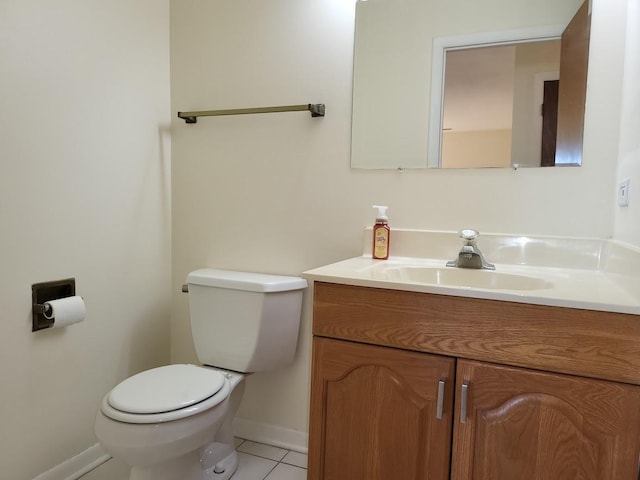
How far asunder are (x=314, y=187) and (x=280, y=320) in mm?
530

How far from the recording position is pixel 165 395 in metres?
1.29

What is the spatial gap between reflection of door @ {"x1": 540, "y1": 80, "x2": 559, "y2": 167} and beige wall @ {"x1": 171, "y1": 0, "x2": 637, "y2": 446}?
0.15 feet

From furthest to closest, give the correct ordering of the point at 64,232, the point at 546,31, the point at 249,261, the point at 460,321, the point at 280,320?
the point at 249,261
the point at 280,320
the point at 64,232
the point at 546,31
the point at 460,321

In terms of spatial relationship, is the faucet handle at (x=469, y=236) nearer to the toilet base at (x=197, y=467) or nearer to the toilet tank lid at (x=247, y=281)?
the toilet tank lid at (x=247, y=281)

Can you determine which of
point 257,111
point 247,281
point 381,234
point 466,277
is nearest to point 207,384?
point 247,281

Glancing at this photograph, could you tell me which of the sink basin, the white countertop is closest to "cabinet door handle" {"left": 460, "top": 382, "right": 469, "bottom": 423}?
the white countertop

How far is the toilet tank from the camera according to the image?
1.57 m

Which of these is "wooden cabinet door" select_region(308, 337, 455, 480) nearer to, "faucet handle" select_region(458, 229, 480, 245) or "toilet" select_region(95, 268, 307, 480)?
"toilet" select_region(95, 268, 307, 480)

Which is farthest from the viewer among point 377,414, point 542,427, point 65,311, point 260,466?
point 260,466

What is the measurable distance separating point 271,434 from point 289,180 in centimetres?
107

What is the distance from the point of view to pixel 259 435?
1.83 metres

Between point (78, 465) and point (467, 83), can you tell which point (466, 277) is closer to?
point (467, 83)

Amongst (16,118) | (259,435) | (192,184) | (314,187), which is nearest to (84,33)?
(16,118)

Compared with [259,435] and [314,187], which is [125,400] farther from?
[314,187]
